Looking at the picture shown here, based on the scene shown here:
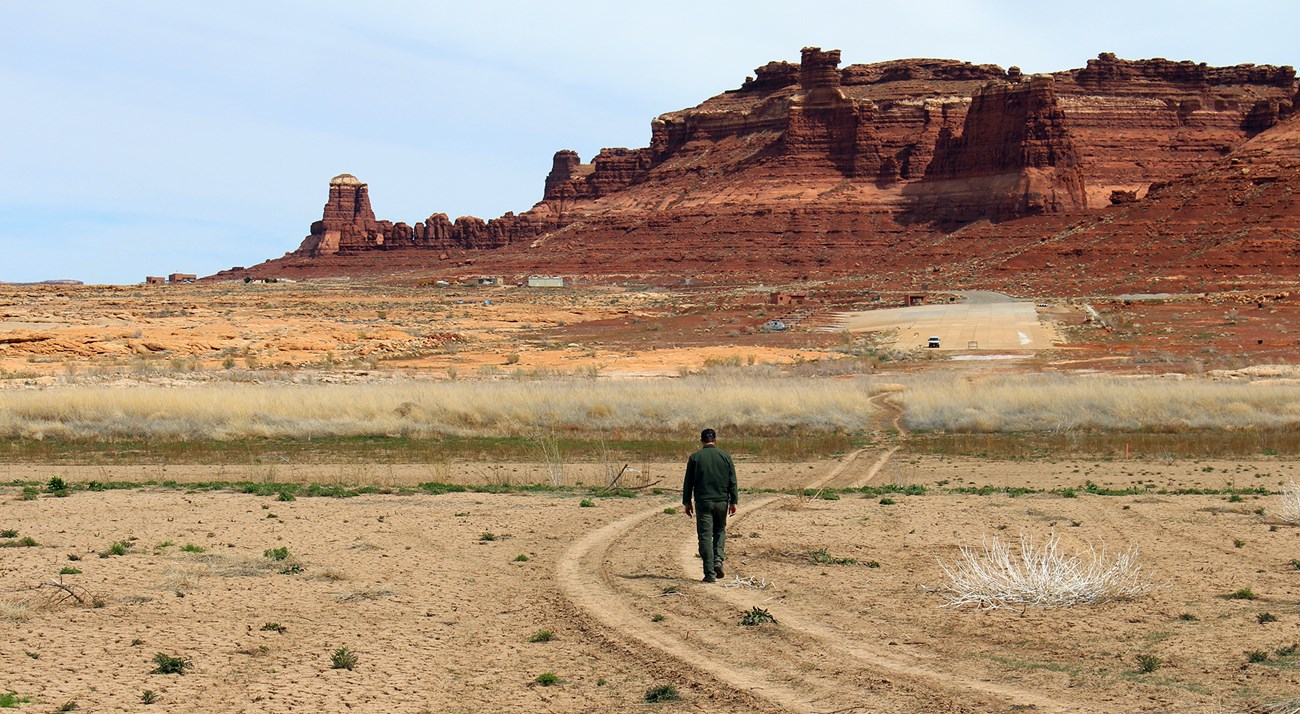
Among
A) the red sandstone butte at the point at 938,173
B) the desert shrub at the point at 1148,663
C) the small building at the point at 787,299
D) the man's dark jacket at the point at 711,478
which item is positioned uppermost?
the red sandstone butte at the point at 938,173

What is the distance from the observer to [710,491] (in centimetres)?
1192

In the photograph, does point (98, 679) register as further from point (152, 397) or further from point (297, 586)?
point (152, 397)

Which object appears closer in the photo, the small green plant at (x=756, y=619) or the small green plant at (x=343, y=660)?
the small green plant at (x=343, y=660)

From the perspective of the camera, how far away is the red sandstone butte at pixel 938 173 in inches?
3898

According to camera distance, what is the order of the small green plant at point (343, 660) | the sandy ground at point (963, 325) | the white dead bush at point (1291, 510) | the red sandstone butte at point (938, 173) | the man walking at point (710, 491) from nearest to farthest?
1. the small green plant at point (343, 660)
2. the man walking at point (710, 491)
3. the white dead bush at point (1291, 510)
4. the sandy ground at point (963, 325)
5. the red sandstone butte at point (938, 173)

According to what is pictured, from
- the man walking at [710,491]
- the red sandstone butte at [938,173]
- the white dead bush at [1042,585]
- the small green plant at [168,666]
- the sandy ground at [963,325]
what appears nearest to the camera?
the small green plant at [168,666]

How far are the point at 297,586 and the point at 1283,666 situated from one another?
8.63 m

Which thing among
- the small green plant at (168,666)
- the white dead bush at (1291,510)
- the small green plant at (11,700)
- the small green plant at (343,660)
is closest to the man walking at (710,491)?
the small green plant at (343,660)

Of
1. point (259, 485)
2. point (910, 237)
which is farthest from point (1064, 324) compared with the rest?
point (910, 237)

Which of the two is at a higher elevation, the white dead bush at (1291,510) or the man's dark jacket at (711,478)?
the man's dark jacket at (711,478)

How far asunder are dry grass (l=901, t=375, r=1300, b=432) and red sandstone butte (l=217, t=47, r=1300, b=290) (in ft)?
202

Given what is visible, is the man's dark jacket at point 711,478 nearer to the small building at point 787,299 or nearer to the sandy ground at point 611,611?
the sandy ground at point 611,611

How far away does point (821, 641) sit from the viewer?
10039 millimetres

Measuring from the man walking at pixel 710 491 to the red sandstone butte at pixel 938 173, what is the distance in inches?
3243
